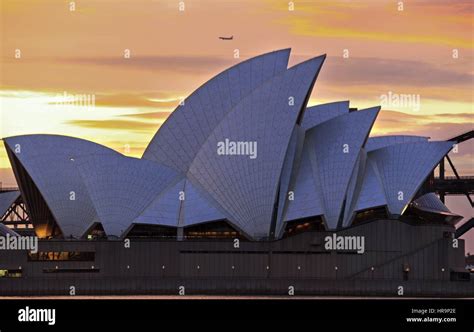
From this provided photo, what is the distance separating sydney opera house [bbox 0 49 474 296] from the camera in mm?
136000

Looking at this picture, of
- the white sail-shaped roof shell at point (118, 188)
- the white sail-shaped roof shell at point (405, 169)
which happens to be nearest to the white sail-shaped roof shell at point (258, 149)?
the white sail-shaped roof shell at point (118, 188)

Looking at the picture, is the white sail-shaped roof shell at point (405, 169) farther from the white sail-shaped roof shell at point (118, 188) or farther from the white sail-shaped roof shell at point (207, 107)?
the white sail-shaped roof shell at point (118, 188)

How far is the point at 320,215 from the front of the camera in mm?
136500

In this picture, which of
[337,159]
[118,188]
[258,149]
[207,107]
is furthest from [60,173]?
[337,159]

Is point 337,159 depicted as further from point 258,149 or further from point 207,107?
point 207,107

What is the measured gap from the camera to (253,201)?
137m

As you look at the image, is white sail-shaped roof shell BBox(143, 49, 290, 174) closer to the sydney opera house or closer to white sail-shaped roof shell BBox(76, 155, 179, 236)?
the sydney opera house

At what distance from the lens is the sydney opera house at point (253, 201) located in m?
136

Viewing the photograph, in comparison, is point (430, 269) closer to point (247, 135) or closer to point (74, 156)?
point (247, 135)

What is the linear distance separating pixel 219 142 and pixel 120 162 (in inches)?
297

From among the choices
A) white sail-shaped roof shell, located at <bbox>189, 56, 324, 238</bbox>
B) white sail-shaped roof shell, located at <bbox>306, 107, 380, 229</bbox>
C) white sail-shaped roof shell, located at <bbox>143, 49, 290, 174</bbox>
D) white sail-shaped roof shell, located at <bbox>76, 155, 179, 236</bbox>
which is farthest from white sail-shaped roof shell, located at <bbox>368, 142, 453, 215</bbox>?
white sail-shaped roof shell, located at <bbox>76, 155, 179, 236</bbox>
